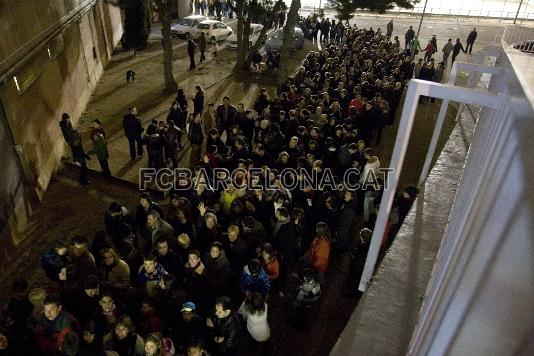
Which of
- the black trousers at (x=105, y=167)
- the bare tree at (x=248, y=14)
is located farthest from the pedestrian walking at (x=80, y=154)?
the bare tree at (x=248, y=14)

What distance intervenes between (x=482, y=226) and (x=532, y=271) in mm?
392

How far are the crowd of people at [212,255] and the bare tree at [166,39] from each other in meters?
5.67

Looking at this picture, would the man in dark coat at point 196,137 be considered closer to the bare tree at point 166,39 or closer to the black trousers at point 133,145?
the black trousers at point 133,145

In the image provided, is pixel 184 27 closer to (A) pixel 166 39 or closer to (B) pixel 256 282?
(A) pixel 166 39

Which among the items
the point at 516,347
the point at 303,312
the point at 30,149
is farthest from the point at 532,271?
the point at 30,149

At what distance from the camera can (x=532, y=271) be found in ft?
2.71

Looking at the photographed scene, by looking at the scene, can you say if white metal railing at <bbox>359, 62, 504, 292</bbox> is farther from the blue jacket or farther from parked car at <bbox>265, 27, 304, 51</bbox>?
parked car at <bbox>265, 27, 304, 51</bbox>

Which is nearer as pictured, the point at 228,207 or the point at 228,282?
the point at 228,282

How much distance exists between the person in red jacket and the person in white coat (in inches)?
37.3

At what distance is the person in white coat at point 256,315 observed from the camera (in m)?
4.13

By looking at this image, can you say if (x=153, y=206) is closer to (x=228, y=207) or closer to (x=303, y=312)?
(x=228, y=207)

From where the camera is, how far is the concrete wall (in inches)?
277

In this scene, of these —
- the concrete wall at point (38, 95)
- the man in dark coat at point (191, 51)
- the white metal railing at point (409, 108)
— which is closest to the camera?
the white metal railing at point (409, 108)

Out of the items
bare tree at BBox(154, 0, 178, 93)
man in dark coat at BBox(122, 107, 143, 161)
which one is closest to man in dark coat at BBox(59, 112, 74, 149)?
man in dark coat at BBox(122, 107, 143, 161)
